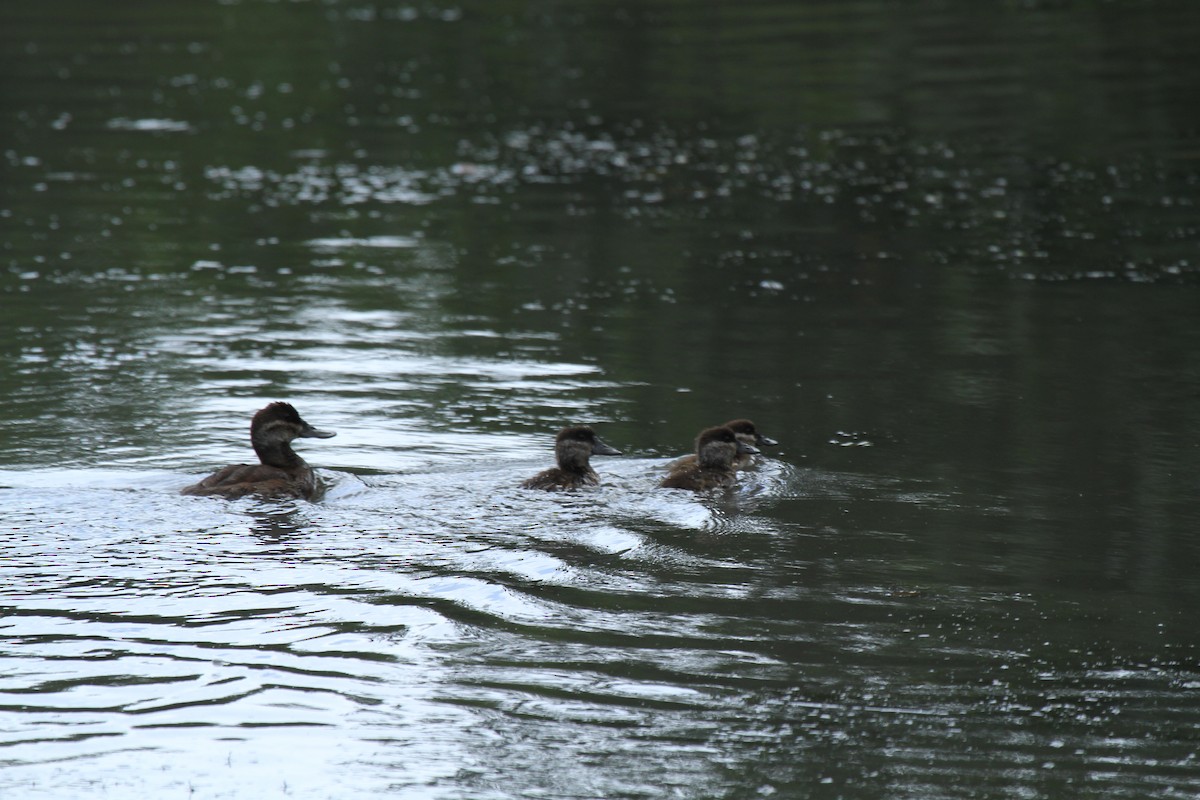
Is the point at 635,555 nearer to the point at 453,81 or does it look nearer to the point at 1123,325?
the point at 1123,325

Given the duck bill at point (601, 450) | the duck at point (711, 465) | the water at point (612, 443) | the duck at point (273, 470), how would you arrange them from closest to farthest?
the water at point (612, 443), the duck at point (273, 470), the duck at point (711, 465), the duck bill at point (601, 450)

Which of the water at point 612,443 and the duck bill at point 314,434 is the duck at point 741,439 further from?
the duck bill at point 314,434

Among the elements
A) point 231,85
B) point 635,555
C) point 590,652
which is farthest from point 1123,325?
point 231,85

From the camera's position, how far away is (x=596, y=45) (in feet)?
104

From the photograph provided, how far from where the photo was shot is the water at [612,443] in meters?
5.76

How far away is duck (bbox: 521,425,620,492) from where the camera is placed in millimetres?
8820

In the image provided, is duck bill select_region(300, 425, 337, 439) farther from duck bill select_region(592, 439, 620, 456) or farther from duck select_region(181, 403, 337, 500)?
duck bill select_region(592, 439, 620, 456)

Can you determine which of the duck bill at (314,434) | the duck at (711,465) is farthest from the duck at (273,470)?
the duck at (711,465)

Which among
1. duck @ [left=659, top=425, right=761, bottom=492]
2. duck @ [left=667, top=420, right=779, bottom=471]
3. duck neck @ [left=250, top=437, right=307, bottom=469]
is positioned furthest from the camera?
duck @ [left=667, top=420, right=779, bottom=471]

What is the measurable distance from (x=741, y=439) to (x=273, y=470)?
2.61 m

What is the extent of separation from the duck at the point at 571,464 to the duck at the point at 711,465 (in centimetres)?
44

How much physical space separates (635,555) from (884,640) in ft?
4.85

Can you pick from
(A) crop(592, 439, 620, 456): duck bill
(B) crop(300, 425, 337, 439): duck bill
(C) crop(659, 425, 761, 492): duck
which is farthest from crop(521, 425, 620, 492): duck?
(B) crop(300, 425, 337, 439): duck bill

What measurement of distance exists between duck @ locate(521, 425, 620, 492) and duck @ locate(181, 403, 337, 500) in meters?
1.20
